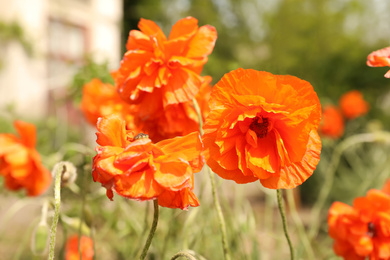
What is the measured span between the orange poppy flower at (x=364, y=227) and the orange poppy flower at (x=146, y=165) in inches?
11.8

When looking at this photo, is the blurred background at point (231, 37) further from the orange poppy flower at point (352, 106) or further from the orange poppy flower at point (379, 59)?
the orange poppy flower at point (379, 59)

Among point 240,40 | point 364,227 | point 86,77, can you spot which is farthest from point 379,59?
point 240,40

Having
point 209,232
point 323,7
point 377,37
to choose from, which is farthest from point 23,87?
point 209,232

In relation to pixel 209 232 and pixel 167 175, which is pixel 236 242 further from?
pixel 167 175

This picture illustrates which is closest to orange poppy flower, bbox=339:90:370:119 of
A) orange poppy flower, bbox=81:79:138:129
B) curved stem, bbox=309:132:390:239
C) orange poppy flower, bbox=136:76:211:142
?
curved stem, bbox=309:132:390:239

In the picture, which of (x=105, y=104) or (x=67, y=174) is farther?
(x=105, y=104)

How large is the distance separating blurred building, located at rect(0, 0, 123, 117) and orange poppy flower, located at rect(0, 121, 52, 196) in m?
5.70

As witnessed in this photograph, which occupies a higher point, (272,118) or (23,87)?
(272,118)

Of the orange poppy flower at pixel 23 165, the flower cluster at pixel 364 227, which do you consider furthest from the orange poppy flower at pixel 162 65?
the orange poppy flower at pixel 23 165

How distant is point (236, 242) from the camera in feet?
2.76

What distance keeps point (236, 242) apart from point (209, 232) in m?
0.21

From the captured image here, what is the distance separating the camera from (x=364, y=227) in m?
0.64

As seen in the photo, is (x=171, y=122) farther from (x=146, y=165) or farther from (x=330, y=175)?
(x=330, y=175)

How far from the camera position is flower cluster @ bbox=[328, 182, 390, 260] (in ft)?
2.04
